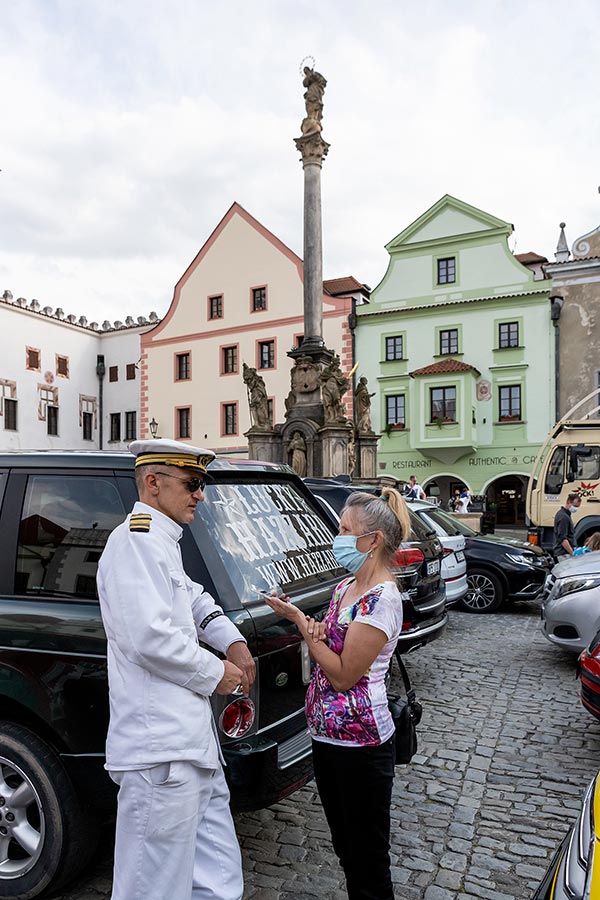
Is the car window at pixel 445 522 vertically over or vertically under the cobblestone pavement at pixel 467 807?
over

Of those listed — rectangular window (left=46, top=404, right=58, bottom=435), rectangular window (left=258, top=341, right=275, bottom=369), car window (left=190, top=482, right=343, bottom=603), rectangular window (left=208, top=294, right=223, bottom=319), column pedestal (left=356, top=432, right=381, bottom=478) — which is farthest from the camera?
rectangular window (left=46, top=404, right=58, bottom=435)

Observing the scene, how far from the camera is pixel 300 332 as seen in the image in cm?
3631

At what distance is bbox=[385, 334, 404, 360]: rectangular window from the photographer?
1341 inches

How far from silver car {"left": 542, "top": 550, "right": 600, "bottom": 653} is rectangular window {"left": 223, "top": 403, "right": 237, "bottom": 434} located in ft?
103

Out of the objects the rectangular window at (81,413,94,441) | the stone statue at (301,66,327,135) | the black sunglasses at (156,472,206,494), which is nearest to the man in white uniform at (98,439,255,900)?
the black sunglasses at (156,472,206,494)

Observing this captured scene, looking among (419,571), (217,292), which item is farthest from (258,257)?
(419,571)

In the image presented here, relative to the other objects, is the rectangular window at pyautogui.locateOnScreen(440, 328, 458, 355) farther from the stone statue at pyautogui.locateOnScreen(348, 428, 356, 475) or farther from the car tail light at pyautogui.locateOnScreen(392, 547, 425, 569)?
the car tail light at pyautogui.locateOnScreen(392, 547, 425, 569)

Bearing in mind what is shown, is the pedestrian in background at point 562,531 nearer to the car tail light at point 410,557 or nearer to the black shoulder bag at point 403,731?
the car tail light at point 410,557

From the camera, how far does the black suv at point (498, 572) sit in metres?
10.8

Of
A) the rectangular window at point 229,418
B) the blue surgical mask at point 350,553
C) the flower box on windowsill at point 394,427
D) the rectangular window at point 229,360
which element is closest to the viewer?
the blue surgical mask at point 350,553

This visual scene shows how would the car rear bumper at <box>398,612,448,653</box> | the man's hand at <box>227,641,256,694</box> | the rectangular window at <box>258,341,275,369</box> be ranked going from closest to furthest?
the man's hand at <box>227,641,256,694</box> → the car rear bumper at <box>398,612,448,653</box> → the rectangular window at <box>258,341,275,369</box>

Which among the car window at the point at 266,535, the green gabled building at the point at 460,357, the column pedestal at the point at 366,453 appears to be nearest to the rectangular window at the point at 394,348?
the green gabled building at the point at 460,357

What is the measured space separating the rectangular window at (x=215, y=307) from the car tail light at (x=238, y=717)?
37.1 meters

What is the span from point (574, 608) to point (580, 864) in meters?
5.19
